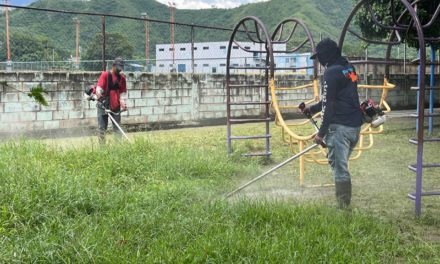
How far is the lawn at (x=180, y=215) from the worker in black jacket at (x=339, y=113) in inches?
18.5

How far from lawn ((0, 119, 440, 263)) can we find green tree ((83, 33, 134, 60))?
6.12 meters

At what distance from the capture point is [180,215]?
4.46 meters

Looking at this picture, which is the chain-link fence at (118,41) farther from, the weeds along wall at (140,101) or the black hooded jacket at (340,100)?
the black hooded jacket at (340,100)

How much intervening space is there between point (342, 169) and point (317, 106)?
1.08m

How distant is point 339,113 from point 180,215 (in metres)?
2.10

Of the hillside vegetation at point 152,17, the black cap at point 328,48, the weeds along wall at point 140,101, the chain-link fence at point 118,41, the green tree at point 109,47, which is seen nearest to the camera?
the black cap at point 328,48

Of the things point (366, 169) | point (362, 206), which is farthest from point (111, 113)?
Result: point (362, 206)

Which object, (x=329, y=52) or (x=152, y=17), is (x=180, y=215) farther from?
(x=152, y=17)

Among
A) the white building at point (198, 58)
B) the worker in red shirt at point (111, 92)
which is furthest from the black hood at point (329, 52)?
the white building at point (198, 58)

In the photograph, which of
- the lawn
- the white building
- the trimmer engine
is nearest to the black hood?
the trimmer engine

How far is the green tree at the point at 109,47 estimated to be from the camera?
12805 millimetres

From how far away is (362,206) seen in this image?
551 cm

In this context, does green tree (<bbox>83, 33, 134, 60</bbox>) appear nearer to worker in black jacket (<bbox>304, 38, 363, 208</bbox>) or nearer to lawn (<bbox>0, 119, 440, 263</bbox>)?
lawn (<bbox>0, 119, 440, 263</bbox>)

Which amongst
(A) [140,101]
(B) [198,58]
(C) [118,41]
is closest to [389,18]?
(B) [198,58]
